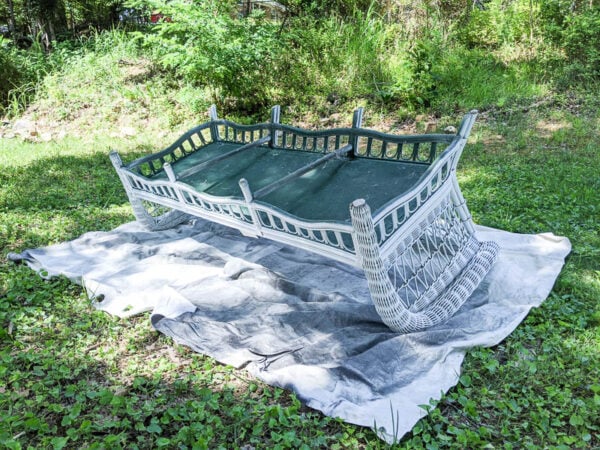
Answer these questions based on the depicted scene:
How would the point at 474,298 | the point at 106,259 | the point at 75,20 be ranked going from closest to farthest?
the point at 474,298, the point at 106,259, the point at 75,20

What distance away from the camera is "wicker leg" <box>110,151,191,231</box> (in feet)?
13.2

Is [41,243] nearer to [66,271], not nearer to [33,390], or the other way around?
[66,271]

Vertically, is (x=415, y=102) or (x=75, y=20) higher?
(x=75, y=20)

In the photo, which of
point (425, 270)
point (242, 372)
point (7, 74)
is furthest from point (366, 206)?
point (7, 74)

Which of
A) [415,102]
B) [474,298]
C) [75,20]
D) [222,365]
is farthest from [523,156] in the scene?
[75,20]

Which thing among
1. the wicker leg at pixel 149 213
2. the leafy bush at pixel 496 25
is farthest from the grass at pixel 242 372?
the leafy bush at pixel 496 25

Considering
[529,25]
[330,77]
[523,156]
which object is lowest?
[523,156]

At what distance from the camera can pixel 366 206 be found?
2.25m

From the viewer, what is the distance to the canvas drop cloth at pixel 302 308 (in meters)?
2.36

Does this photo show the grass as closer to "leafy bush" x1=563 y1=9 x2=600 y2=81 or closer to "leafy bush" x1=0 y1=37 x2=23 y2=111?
"leafy bush" x1=563 y1=9 x2=600 y2=81

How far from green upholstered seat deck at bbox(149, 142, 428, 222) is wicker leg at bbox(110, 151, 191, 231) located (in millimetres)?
256

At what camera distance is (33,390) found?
2424mm

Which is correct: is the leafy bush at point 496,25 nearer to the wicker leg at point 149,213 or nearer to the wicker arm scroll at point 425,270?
the wicker arm scroll at point 425,270

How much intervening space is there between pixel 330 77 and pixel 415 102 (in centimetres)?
148
